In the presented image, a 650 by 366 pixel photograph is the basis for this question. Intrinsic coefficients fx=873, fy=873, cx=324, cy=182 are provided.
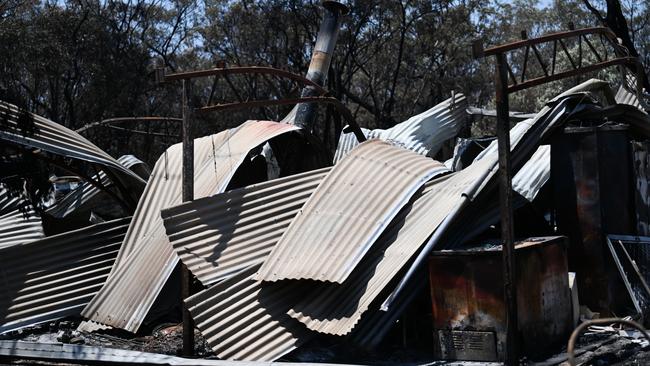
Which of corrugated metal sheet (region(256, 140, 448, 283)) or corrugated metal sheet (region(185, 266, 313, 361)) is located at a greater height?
corrugated metal sheet (region(256, 140, 448, 283))

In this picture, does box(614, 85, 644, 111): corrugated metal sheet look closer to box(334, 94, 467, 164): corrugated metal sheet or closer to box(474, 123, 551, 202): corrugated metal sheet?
box(334, 94, 467, 164): corrugated metal sheet

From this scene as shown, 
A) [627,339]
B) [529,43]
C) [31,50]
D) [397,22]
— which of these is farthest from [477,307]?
[397,22]

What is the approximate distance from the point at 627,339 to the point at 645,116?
2.94m

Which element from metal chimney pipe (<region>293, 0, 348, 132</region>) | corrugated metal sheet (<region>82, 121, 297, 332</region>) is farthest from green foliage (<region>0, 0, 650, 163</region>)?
corrugated metal sheet (<region>82, 121, 297, 332</region>)

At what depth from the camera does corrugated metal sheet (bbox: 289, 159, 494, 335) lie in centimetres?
714

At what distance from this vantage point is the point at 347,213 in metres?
7.97

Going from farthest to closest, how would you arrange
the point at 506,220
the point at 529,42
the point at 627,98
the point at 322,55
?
1. the point at 322,55
2. the point at 627,98
3. the point at 529,42
4. the point at 506,220

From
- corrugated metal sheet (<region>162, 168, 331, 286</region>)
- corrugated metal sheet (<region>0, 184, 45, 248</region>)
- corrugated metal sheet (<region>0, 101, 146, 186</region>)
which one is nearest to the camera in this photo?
corrugated metal sheet (<region>162, 168, 331, 286</region>)

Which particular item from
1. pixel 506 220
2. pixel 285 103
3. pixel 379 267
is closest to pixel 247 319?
pixel 379 267

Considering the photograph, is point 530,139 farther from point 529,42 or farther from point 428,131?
point 428,131

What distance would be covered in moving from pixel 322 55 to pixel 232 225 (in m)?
6.66

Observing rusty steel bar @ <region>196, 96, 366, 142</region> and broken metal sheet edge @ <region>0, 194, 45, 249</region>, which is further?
broken metal sheet edge @ <region>0, 194, 45, 249</region>

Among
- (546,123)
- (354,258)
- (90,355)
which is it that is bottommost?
(90,355)

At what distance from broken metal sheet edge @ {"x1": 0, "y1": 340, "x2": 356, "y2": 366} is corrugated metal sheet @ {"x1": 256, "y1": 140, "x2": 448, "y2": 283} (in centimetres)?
117
